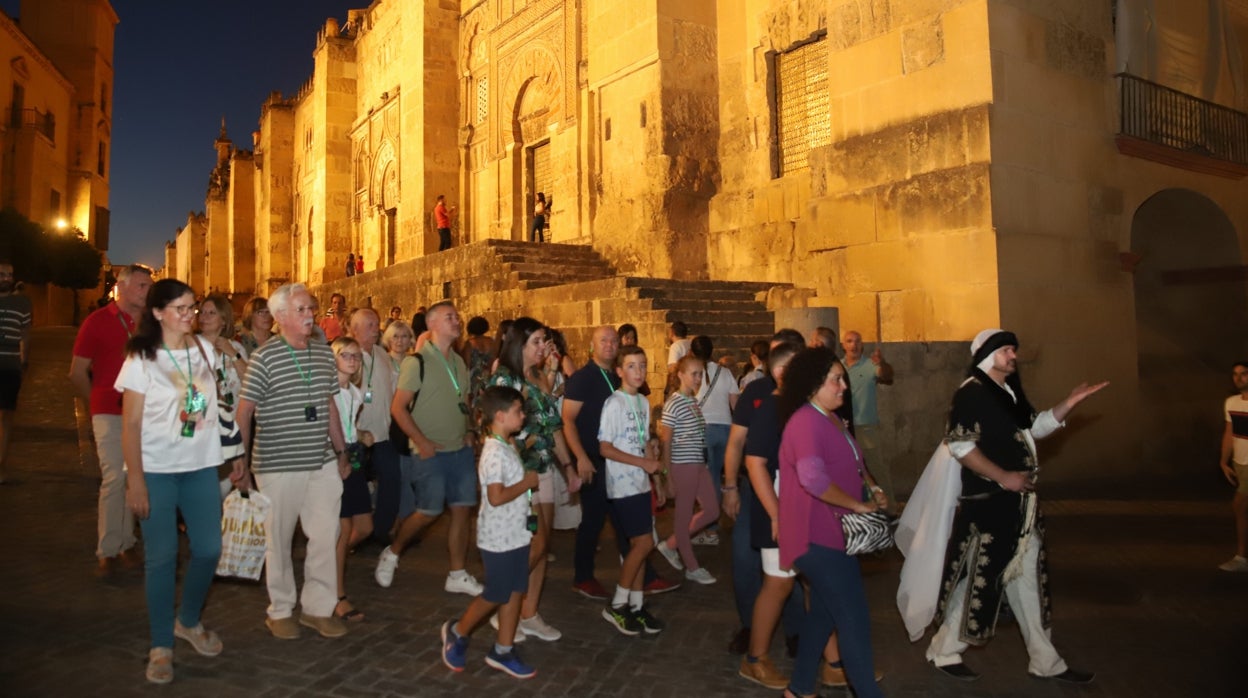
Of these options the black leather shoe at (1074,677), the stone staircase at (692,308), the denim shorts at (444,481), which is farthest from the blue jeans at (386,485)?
the stone staircase at (692,308)

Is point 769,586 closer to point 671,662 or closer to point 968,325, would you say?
point 671,662

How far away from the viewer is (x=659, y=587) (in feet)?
18.5

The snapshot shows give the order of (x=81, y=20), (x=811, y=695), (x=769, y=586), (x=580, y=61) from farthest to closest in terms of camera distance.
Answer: (x=81, y=20)
(x=580, y=61)
(x=769, y=586)
(x=811, y=695)

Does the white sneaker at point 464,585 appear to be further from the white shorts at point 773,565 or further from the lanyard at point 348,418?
the white shorts at point 773,565

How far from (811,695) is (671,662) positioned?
35.0 inches

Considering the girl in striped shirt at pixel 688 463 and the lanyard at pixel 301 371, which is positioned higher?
the lanyard at pixel 301 371

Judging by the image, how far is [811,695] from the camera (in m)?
3.67

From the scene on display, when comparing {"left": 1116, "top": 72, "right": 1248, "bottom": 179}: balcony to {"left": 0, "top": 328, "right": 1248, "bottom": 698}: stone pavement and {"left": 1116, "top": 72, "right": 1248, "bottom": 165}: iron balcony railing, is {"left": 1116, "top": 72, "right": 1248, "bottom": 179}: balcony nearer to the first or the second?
{"left": 1116, "top": 72, "right": 1248, "bottom": 165}: iron balcony railing

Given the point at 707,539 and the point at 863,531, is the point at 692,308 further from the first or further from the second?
the point at 863,531

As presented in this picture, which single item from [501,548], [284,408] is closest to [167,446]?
[284,408]

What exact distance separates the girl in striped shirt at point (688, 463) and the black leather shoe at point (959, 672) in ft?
6.36

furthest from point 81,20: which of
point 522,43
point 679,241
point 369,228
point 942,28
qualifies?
point 942,28

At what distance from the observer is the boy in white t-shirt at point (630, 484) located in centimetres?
481

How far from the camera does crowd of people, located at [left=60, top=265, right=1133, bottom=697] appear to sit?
370 centimetres
